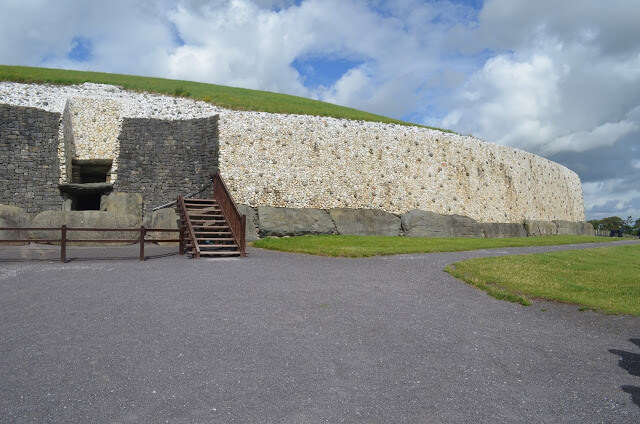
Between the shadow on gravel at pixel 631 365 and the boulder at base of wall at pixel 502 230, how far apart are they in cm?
2138

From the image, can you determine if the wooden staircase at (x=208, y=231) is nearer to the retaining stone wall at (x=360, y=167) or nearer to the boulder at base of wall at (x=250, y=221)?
the boulder at base of wall at (x=250, y=221)

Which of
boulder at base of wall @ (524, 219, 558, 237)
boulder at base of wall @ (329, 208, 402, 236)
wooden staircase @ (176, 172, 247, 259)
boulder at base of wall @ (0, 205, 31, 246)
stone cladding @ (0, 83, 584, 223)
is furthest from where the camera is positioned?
boulder at base of wall @ (524, 219, 558, 237)

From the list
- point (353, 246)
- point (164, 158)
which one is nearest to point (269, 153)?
point (164, 158)

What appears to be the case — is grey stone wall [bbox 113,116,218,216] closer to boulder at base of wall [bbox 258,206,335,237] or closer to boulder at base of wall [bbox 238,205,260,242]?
boulder at base of wall [bbox 238,205,260,242]

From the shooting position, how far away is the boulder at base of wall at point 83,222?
17234 mm

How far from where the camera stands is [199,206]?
18.0 metres

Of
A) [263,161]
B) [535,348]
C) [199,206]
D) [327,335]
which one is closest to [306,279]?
[327,335]

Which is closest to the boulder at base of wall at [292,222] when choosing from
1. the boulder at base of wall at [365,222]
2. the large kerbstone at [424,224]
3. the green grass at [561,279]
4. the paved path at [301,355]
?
the boulder at base of wall at [365,222]

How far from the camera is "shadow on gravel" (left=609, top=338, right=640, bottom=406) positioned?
442cm

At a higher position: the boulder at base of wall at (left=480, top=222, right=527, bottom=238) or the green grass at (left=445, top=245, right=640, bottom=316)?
the boulder at base of wall at (left=480, top=222, right=527, bottom=238)

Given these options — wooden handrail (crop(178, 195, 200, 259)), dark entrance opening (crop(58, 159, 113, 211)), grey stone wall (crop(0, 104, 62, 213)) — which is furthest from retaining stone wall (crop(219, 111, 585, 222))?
grey stone wall (crop(0, 104, 62, 213))

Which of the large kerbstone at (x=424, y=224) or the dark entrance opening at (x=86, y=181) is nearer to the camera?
the dark entrance opening at (x=86, y=181)

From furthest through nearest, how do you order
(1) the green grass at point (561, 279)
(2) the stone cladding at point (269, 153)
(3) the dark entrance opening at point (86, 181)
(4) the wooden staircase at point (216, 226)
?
(2) the stone cladding at point (269, 153) < (3) the dark entrance opening at point (86, 181) < (4) the wooden staircase at point (216, 226) < (1) the green grass at point (561, 279)

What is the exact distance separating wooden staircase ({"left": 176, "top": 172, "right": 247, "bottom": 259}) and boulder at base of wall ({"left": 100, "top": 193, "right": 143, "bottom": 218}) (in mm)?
3886
